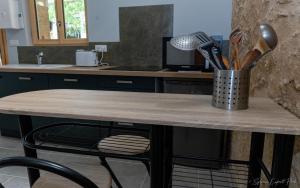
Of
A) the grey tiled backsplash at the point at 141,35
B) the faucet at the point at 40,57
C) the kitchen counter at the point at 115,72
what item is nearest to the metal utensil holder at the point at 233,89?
the kitchen counter at the point at 115,72

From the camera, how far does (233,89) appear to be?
94 cm

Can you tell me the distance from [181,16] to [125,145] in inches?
71.7

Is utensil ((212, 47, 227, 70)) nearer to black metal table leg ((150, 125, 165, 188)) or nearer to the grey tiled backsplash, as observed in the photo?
black metal table leg ((150, 125, 165, 188))

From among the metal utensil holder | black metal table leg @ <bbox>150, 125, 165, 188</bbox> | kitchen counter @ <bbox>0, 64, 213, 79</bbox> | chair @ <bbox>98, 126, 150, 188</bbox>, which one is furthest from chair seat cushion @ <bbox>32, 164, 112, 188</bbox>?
kitchen counter @ <bbox>0, 64, 213, 79</bbox>

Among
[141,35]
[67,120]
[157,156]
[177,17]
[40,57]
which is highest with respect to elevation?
[177,17]

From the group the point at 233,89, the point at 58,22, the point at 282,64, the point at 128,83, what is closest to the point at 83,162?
the point at 128,83

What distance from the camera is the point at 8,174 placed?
83.6 inches

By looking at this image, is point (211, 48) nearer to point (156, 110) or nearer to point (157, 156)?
point (156, 110)

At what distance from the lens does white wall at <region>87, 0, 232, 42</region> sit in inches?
101

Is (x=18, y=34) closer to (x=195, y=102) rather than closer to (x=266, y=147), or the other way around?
(x=195, y=102)

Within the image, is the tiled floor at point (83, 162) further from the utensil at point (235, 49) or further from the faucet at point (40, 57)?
the utensil at point (235, 49)

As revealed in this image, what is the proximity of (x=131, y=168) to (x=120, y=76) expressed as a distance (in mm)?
920

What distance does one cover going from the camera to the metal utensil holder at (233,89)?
0.93m

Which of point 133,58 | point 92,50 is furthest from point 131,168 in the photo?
point 92,50
